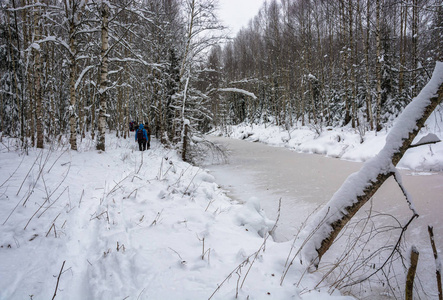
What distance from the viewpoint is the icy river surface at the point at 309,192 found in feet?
12.6

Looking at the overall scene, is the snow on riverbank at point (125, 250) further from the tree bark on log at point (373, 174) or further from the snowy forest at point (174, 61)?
the snowy forest at point (174, 61)

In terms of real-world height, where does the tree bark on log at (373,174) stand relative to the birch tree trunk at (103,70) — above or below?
below

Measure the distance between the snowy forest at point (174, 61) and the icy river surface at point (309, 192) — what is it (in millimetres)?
2429

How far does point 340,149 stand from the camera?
11219 millimetres

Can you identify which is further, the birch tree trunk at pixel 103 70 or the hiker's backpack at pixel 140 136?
the hiker's backpack at pixel 140 136

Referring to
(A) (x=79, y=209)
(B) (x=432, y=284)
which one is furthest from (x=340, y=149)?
(A) (x=79, y=209)

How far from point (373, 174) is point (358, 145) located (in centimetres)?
986

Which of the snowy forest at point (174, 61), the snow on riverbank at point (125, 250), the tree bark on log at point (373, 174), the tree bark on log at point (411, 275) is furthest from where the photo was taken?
the snowy forest at point (174, 61)

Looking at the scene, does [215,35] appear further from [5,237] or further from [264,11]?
[264,11]

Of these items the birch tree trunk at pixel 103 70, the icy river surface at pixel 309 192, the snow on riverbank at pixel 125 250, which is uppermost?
the birch tree trunk at pixel 103 70

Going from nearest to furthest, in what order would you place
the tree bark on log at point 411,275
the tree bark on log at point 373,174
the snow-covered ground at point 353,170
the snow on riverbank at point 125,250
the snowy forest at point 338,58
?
the tree bark on log at point 411,275, the snow on riverbank at point 125,250, the tree bark on log at point 373,174, the snow-covered ground at point 353,170, the snowy forest at point 338,58

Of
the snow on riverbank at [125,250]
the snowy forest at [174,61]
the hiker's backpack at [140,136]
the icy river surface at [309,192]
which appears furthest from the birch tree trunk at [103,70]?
the icy river surface at [309,192]

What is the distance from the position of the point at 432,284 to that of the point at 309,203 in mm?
2578

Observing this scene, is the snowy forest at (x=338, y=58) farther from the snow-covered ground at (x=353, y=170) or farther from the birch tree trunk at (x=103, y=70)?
the birch tree trunk at (x=103, y=70)
